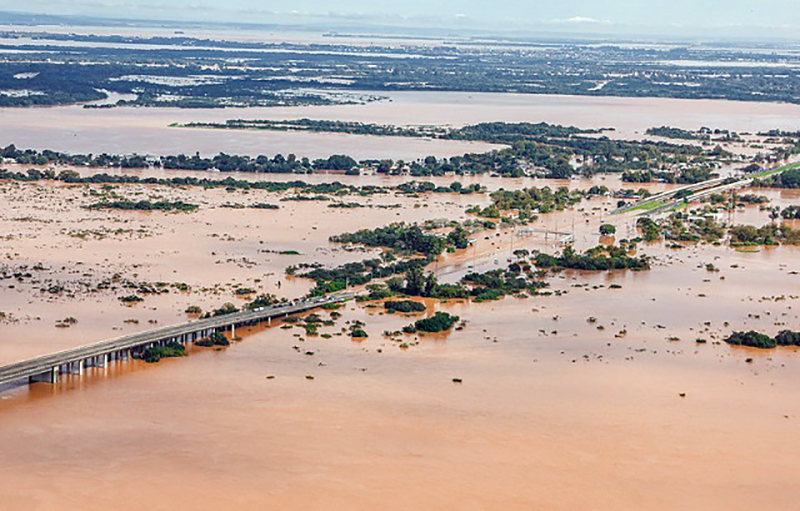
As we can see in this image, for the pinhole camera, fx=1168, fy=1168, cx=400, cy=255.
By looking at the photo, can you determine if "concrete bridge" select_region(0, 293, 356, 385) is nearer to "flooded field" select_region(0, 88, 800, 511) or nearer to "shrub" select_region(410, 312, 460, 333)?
"flooded field" select_region(0, 88, 800, 511)

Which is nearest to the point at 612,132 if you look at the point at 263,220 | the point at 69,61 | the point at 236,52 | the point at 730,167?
the point at 730,167

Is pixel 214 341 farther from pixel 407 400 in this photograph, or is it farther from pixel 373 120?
pixel 373 120

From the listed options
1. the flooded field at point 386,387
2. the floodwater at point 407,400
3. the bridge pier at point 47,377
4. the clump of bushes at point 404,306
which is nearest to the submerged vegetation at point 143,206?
the flooded field at point 386,387

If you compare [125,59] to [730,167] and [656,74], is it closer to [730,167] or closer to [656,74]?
[656,74]

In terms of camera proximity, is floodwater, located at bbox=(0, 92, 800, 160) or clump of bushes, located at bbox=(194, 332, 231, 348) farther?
floodwater, located at bbox=(0, 92, 800, 160)

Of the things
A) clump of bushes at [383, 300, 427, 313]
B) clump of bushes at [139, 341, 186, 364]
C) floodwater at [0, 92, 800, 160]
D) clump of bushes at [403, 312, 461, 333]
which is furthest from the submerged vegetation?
clump of bushes at [139, 341, 186, 364]
